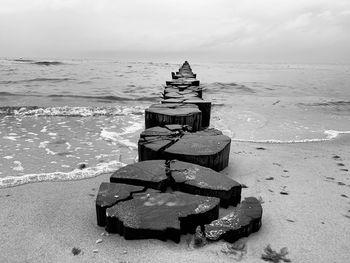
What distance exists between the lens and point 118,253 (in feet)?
6.29

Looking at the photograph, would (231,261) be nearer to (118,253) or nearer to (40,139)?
(118,253)

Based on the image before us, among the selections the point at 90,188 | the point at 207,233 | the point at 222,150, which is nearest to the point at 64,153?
the point at 90,188

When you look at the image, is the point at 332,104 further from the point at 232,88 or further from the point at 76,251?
the point at 76,251

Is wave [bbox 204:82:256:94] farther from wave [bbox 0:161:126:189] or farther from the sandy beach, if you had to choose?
wave [bbox 0:161:126:189]

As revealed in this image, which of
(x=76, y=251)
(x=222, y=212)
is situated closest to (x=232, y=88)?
(x=222, y=212)

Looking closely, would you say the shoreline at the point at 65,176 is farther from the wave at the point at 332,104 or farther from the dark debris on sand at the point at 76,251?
the wave at the point at 332,104

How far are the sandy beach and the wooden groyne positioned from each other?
0.29 feet

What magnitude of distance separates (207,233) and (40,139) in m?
4.19

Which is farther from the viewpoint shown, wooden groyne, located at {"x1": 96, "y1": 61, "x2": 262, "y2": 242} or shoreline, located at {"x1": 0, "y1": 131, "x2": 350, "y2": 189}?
shoreline, located at {"x1": 0, "y1": 131, "x2": 350, "y2": 189}

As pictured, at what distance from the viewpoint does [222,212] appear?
7.90 feet

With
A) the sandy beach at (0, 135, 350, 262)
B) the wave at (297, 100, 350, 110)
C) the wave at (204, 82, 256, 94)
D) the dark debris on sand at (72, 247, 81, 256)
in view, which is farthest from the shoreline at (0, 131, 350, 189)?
the wave at (204, 82, 256, 94)

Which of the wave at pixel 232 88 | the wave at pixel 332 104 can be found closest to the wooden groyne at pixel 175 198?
the wave at pixel 332 104

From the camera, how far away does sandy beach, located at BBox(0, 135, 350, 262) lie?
1928mm

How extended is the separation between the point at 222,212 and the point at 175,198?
43 cm
